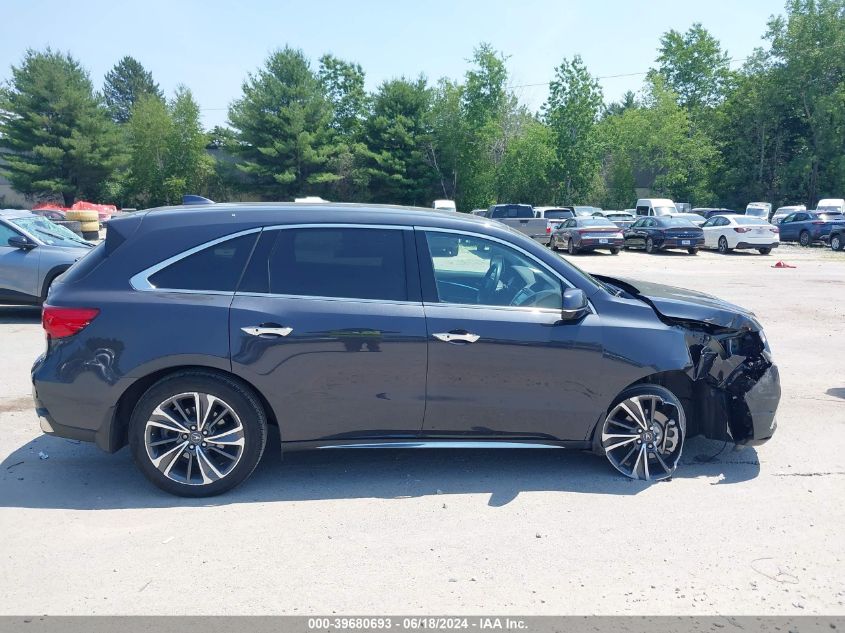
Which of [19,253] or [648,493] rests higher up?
[19,253]

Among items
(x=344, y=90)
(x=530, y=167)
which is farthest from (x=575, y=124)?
(x=344, y=90)

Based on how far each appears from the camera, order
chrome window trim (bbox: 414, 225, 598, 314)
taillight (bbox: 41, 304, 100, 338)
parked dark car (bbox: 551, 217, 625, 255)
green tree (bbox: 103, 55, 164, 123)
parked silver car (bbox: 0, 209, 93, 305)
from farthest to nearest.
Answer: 1. green tree (bbox: 103, 55, 164, 123)
2. parked dark car (bbox: 551, 217, 625, 255)
3. parked silver car (bbox: 0, 209, 93, 305)
4. chrome window trim (bbox: 414, 225, 598, 314)
5. taillight (bbox: 41, 304, 100, 338)

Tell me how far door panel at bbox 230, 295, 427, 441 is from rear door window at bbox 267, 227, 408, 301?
98mm

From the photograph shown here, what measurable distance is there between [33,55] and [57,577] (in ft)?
201

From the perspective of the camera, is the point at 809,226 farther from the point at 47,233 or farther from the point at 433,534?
the point at 433,534

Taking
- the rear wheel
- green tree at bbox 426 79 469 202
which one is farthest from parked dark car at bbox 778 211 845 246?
green tree at bbox 426 79 469 202

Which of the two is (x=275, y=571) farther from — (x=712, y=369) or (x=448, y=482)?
(x=712, y=369)

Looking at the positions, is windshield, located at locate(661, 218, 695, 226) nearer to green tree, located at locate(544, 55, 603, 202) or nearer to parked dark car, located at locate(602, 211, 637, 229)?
parked dark car, located at locate(602, 211, 637, 229)

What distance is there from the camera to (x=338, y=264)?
480 centimetres

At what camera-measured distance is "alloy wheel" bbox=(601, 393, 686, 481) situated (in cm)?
498

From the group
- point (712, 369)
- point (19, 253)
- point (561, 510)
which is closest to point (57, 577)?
point (561, 510)

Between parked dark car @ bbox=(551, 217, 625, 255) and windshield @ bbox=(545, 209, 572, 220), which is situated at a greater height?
windshield @ bbox=(545, 209, 572, 220)

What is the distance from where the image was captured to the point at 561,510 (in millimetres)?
4527
